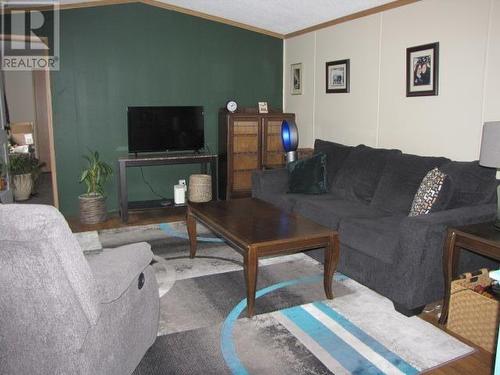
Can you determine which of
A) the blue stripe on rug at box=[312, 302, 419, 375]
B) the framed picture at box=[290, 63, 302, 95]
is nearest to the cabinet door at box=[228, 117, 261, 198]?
the framed picture at box=[290, 63, 302, 95]

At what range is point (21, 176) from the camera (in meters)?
6.01

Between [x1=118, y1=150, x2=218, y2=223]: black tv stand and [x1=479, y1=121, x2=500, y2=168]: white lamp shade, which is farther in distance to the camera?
[x1=118, y1=150, x2=218, y2=223]: black tv stand

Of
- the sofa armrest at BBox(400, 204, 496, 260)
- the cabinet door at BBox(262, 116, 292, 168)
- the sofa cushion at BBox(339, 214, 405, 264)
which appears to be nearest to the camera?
the sofa armrest at BBox(400, 204, 496, 260)

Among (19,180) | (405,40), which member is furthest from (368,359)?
(19,180)

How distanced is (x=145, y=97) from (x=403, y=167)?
10.7 ft

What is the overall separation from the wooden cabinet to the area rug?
2.03 metres

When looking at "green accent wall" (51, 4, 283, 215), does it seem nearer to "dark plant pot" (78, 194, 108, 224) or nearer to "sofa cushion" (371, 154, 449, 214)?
"dark plant pot" (78, 194, 108, 224)

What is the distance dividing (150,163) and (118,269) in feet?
10.3

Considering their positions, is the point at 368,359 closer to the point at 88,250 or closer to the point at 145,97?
the point at 88,250

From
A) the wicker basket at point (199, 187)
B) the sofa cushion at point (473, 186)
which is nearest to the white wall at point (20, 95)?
the wicker basket at point (199, 187)

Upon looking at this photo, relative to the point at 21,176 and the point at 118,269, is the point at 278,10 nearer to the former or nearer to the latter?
the point at 118,269

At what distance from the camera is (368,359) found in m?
2.18

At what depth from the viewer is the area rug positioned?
214 centimetres

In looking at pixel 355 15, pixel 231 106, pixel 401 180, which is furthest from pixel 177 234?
pixel 355 15
